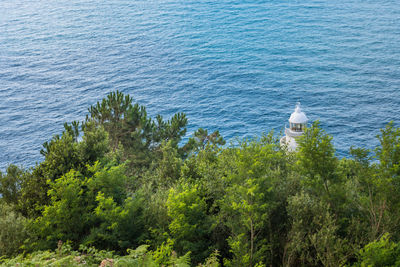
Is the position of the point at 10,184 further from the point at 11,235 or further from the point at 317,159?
the point at 317,159

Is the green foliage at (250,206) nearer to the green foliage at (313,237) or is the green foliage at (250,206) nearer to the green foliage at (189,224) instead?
the green foliage at (313,237)

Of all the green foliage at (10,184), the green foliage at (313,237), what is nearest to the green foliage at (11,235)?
the green foliage at (10,184)

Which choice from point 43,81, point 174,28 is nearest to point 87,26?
point 174,28

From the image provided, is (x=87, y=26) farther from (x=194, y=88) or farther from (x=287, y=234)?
(x=287, y=234)

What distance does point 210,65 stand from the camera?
92.5 metres

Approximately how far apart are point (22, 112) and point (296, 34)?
73.9 metres

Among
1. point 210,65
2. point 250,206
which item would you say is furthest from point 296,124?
point 210,65

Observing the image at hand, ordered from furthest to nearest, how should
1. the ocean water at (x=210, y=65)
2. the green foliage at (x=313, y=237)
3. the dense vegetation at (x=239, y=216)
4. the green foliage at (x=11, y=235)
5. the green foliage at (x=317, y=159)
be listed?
1. the ocean water at (x=210, y=65)
2. the green foliage at (x=11, y=235)
3. the green foliage at (x=317, y=159)
4. the dense vegetation at (x=239, y=216)
5. the green foliage at (x=313, y=237)

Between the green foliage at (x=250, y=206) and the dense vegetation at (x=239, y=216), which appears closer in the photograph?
the dense vegetation at (x=239, y=216)

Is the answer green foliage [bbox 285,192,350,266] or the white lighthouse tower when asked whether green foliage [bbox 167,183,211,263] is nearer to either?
green foliage [bbox 285,192,350,266]

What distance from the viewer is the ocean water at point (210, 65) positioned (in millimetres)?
67312

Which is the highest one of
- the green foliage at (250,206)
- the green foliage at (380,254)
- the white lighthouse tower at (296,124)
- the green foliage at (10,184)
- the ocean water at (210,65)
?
the ocean water at (210,65)

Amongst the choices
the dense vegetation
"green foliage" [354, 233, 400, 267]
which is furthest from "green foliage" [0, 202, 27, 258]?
"green foliage" [354, 233, 400, 267]

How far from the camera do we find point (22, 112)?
74.2 m
